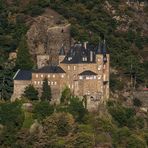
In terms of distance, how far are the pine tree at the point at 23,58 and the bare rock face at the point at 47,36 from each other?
377cm

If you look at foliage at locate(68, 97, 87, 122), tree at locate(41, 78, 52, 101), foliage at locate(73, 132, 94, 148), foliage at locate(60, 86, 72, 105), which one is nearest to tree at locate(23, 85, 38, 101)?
tree at locate(41, 78, 52, 101)

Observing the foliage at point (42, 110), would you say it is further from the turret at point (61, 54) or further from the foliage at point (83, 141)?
the turret at point (61, 54)

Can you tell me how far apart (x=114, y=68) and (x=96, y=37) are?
162 inches

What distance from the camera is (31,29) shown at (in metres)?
126

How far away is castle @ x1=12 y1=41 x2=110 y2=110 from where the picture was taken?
11238 cm

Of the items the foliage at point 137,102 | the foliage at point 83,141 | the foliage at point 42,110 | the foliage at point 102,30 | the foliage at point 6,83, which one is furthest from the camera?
the foliage at point 102,30

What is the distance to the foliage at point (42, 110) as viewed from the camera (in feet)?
357

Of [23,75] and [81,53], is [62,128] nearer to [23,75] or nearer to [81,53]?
[23,75]

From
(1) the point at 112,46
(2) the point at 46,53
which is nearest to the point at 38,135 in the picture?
(2) the point at 46,53

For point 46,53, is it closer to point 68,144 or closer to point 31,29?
point 31,29

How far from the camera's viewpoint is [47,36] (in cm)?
12600

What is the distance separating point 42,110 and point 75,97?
455 centimetres

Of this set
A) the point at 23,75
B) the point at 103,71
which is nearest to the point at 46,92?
the point at 23,75

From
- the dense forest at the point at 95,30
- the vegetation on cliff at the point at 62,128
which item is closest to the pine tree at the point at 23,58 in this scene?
the dense forest at the point at 95,30
